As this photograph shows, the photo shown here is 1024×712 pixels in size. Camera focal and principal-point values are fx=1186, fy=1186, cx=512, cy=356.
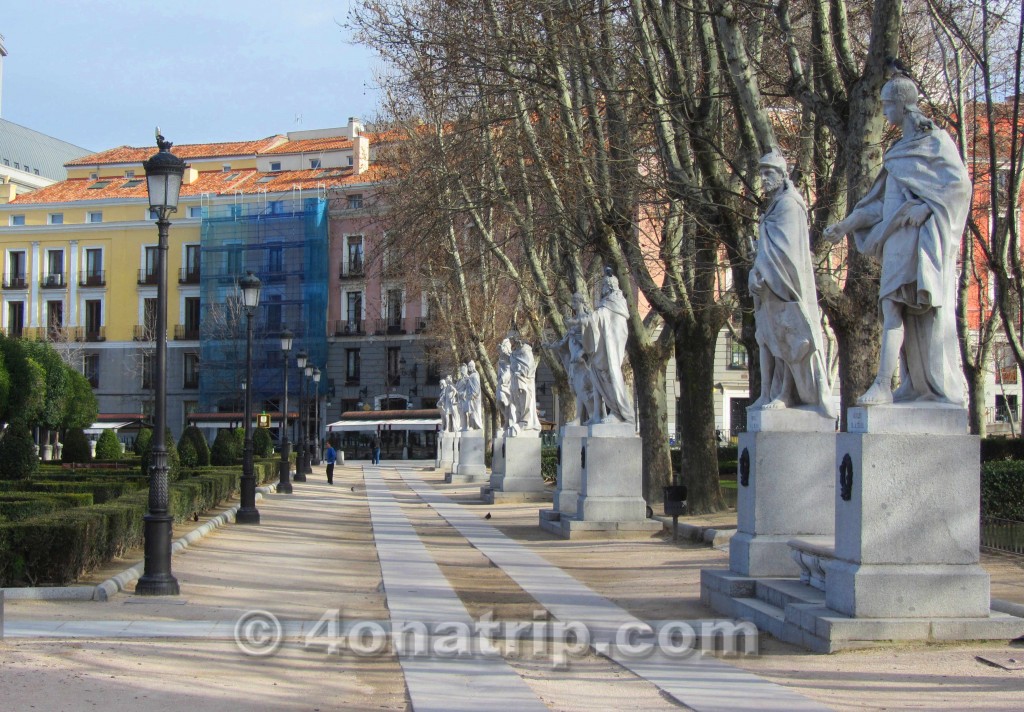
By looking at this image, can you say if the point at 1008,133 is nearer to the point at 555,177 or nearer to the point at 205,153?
the point at 555,177

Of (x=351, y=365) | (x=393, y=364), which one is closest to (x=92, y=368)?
(x=351, y=365)

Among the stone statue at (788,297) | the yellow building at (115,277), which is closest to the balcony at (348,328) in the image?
the yellow building at (115,277)

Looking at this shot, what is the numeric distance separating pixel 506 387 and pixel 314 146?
5223cm

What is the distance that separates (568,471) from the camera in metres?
21.8

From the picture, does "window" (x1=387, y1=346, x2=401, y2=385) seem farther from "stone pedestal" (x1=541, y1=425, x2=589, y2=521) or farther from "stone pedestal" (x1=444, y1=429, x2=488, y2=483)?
"stone pedestal" (x1=541, y1=425, x2=589, y2=521)

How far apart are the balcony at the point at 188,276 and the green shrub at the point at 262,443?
95.5 ft

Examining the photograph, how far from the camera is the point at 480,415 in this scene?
146 feet

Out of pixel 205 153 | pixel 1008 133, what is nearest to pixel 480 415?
pixel 1008 133

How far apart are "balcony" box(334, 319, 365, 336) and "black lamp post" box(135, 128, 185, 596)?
59.4m

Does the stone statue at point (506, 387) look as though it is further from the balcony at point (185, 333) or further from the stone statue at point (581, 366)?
the balcony at point (185, 333)

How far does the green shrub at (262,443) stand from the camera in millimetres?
48375

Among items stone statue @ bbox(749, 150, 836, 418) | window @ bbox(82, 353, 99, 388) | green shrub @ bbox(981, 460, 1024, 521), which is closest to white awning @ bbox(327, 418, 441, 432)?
window @ bbox(82, 353, 99, 388)

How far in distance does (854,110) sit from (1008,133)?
21531 millimetres

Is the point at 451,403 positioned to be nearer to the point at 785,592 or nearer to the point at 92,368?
the point at 92,368
